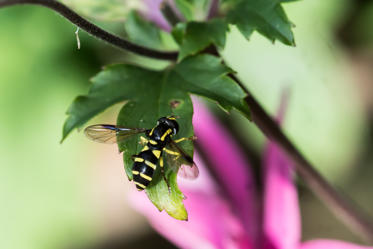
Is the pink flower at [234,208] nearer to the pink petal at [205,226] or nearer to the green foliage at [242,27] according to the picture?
the pink petal at [205,226]

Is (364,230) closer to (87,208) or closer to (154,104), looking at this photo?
(154,104)

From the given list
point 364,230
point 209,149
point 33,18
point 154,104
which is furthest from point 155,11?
point 33,18

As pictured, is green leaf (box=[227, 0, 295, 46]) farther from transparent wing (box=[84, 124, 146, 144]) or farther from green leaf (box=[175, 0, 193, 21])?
transparent wing (box=[84, 124, 146, 144])

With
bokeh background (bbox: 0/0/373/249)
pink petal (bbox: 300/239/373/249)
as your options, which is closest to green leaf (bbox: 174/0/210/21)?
pink petal (bbox: 300/239/373/249)

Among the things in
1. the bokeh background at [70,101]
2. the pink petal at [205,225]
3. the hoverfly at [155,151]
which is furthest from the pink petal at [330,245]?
the bokeh background at [70,101]

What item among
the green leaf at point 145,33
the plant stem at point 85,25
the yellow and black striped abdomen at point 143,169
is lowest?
the yellow and black striped abdomen at point 143,169

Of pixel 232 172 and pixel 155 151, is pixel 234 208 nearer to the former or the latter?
pixel 232 172
